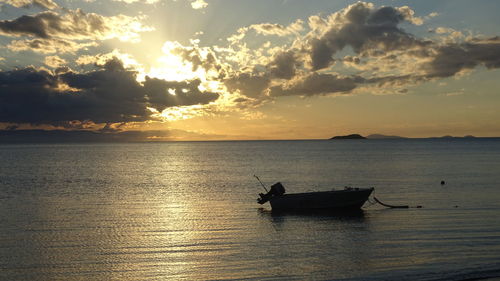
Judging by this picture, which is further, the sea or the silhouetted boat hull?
the silhouetted boat hull

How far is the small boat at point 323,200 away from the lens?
130 feet

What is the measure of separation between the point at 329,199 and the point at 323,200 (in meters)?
0.56

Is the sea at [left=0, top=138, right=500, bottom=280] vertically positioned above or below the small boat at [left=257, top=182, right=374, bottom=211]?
below

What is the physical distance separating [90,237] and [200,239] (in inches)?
294

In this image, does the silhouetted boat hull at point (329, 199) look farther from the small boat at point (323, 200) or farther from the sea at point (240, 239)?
the sea at point (240, 239)

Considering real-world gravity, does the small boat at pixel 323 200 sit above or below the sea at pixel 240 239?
above

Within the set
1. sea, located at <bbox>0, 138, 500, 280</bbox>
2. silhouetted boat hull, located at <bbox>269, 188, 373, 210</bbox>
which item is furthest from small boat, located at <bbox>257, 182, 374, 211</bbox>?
sea, located at <bbox>0, 138, 500, 280</bbox>

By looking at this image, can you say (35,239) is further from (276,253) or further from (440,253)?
(440,253)

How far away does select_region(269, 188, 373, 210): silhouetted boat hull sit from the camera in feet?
130

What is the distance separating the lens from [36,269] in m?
21.7

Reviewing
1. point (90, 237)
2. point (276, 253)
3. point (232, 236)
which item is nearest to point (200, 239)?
point (232, 236)

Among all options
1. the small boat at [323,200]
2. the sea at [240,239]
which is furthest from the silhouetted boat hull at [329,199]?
the sea at [240,239]

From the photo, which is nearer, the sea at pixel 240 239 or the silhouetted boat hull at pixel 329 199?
the sea at pixel 240 239

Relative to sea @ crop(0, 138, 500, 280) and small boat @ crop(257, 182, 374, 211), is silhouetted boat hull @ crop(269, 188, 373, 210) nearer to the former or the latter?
small boat @ crop(257, 182, 374, 211)
